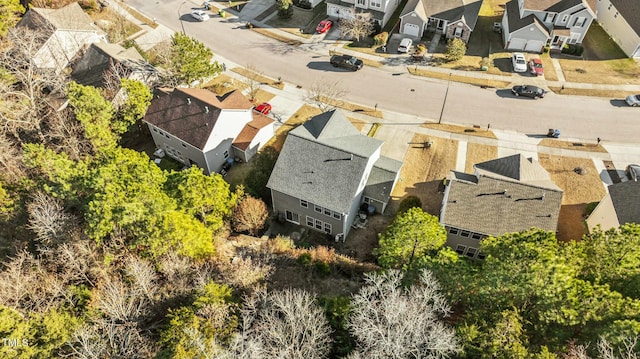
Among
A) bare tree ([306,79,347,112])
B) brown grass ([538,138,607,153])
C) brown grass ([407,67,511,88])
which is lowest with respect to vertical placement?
bare tree ([306,79,347,112])

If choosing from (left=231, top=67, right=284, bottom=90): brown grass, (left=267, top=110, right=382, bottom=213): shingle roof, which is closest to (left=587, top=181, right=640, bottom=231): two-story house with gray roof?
(left=267, top=110, right=382, bottom=213): shingle roof

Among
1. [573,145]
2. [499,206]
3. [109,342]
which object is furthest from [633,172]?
[109,342]

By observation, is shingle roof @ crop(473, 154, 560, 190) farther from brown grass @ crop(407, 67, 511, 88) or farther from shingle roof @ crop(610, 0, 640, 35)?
shingle roof @ crop(610, 0, 640, 35)

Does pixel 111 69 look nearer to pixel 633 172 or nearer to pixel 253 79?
pixel 253 79

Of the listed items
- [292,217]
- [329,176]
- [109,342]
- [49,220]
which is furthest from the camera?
[292,217]

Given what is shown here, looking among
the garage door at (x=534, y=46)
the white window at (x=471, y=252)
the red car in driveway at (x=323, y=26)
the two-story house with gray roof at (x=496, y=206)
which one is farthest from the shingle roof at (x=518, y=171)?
the red car in driveway at (x=323, y=26)

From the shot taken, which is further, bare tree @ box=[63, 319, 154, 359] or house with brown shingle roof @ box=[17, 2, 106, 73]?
house with brown shingle roof @ box=[17, 2, 106, 73]

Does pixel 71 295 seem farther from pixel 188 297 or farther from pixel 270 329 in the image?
pixel 270 329
